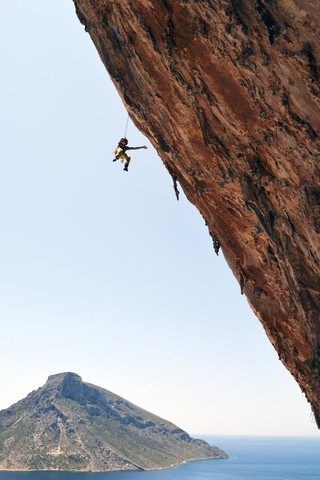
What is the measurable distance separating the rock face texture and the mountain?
471ft

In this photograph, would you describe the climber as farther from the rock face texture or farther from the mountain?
the mountain

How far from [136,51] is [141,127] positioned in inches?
131

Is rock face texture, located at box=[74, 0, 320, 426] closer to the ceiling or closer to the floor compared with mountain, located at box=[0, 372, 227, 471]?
closer to the ceiling

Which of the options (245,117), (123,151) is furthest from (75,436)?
(245,117)

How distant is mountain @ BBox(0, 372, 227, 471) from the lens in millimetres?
130625

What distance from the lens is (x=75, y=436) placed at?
145 m

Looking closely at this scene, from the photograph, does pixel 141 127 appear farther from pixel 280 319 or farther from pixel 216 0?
pixel 280 319

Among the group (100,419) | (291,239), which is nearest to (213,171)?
(291,239)

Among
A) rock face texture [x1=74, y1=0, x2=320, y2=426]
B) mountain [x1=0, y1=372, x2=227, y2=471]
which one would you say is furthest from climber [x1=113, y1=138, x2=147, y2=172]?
mountain [x1=0, y1=372, x2=227, y2=471]

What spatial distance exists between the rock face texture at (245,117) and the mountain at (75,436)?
143410 millimetres

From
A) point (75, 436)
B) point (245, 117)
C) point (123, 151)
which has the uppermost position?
point (123, 151)

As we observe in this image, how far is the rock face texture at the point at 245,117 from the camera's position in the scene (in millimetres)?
8094

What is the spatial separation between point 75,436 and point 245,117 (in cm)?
16624

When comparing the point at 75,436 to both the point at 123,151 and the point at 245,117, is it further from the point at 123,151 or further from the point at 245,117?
the point at 245,117
